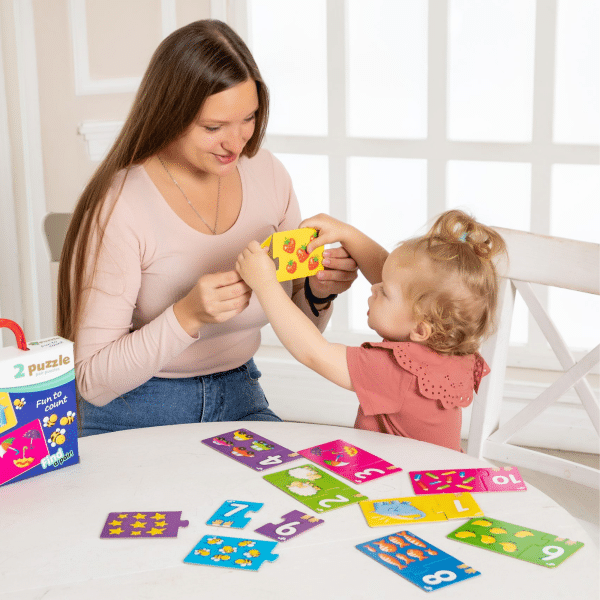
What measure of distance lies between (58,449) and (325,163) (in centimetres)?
215

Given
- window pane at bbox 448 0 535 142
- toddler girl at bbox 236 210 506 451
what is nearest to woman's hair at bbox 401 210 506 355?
toddler girl at bbox 236 210 506 451

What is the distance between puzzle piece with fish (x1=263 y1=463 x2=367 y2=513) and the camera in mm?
1066

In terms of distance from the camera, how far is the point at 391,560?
0.93m

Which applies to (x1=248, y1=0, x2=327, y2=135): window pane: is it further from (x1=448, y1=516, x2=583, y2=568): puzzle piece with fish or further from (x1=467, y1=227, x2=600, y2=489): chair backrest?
(x1=448, y1=516, x2=583, y2=568): puzzle piece with fish

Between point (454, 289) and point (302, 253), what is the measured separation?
1.09 ft

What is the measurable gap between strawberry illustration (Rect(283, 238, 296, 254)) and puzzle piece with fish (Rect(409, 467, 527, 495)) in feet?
1.78

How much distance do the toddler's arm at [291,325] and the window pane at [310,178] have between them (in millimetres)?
1718

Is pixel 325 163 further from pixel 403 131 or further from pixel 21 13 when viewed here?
pixel 21 13

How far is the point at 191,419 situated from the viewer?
1665mm

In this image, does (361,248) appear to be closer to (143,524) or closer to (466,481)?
(466,481)

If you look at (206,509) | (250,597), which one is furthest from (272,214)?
(250,597)

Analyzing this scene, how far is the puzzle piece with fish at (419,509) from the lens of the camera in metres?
1.02

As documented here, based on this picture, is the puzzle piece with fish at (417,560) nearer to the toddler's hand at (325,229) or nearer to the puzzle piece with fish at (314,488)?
the puzzle piece with fish at (314,488)

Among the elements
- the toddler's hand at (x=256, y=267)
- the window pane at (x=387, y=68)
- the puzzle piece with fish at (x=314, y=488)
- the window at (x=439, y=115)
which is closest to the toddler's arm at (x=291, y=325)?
the toddler's hand at (x=256, y=267)
